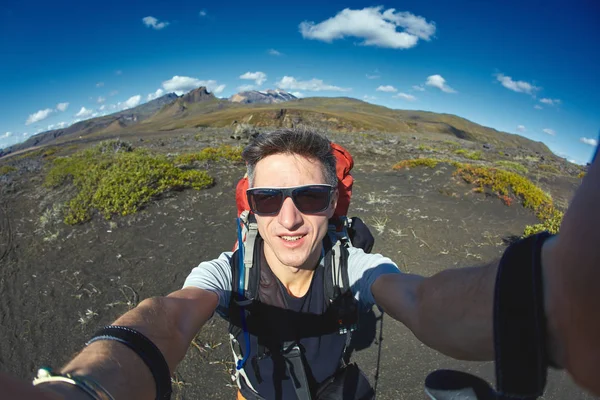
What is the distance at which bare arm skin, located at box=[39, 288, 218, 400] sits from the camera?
3.44 feet

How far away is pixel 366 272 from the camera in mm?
2135

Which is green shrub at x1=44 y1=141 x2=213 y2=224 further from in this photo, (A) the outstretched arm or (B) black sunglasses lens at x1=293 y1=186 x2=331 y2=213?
(A) the outstretched arm

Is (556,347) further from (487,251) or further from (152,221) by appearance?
(152,221)

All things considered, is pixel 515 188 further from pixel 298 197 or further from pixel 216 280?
pixel 216 280

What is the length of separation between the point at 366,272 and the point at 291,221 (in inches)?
28.7

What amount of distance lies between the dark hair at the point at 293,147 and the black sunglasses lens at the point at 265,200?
24 centimetres

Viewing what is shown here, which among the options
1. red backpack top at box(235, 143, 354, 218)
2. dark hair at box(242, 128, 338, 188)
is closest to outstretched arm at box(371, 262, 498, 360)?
dark hair at box(242, 128, 338, 188)

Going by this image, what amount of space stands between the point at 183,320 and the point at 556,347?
174 centimetres

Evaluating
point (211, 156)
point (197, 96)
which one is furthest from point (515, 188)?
point (197, 96)

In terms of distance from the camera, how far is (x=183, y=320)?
1.67m

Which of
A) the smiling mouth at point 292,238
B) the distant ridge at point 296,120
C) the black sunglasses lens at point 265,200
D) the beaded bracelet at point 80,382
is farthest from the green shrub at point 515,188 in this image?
the beaded bracelet at point 80,382

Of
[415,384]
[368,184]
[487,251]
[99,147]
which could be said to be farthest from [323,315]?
[99,147]

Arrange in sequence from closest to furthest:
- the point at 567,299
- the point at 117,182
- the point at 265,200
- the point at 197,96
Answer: the point at 567,299 < the point at 265,200 < the point at 117,182 < the point at 197,96

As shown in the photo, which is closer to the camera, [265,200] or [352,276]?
[352,276]
